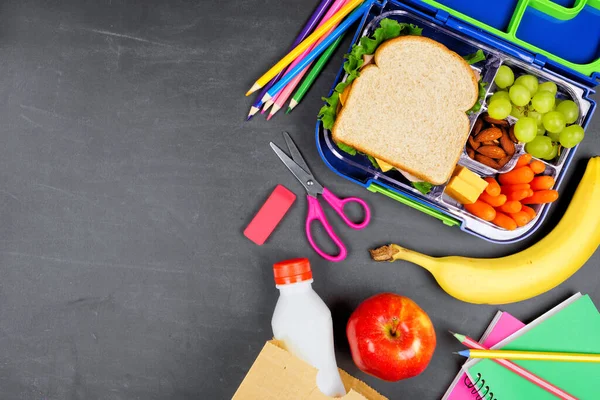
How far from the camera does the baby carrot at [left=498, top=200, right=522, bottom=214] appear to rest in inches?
37.0

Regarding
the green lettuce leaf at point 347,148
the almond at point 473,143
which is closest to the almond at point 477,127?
the almond at point 473,143

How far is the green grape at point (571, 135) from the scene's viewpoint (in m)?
0.91

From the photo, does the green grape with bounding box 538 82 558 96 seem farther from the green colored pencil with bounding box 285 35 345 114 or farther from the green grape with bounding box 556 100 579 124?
the green colored pencil with bounding box 285 35 345 114

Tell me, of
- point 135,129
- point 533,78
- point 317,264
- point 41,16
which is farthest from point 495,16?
point 41,16

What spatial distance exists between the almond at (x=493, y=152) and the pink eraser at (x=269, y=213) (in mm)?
373

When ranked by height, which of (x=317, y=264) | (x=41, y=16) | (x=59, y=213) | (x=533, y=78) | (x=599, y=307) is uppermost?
(x=533, y=78)

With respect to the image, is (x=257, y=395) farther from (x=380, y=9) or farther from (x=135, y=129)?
(x=380, y=9)

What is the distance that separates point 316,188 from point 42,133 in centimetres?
58

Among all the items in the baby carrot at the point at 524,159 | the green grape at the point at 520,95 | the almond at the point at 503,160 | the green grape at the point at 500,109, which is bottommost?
the almond at the point at 503,160

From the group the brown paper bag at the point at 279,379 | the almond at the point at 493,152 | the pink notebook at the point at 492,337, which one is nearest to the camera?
the brown paper bag at the point at 279,379

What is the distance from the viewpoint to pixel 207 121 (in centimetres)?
104

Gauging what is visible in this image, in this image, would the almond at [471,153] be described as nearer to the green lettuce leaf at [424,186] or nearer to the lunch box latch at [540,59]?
the green lettuce leaf at [424,186]

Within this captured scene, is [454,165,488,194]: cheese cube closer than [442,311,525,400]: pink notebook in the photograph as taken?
Yes

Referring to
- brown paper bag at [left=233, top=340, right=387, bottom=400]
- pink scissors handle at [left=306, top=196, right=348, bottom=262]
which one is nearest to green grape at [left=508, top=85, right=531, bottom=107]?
pink scissors handle at [left=306, top=196, right=348, bottom=262]
